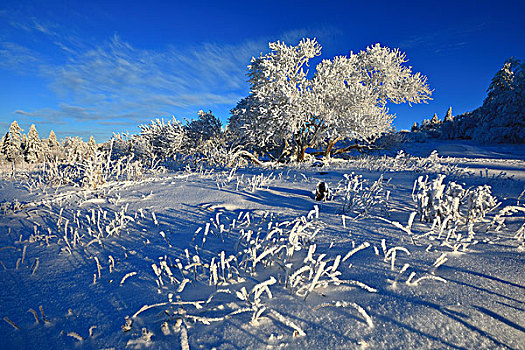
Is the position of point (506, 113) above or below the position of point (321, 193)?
above

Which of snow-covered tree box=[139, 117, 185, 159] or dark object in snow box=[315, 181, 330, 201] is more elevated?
snow-covered tree box=[139, 117, 185, 159]

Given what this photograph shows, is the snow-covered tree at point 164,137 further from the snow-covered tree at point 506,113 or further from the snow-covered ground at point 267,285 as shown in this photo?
the snow-covered tree at point 506,113

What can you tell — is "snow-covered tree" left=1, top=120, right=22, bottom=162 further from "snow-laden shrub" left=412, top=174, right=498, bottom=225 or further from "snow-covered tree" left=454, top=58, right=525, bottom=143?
"snow-covered tree" left=454, top=58, right=525, bottom=143

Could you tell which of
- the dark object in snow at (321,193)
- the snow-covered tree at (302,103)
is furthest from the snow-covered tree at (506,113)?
the dark object in snow at (321,193)

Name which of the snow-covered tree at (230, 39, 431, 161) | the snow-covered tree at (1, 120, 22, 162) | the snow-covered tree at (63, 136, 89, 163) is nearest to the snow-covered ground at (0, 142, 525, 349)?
the snow-covered tree at (63, 136, 89, 163)

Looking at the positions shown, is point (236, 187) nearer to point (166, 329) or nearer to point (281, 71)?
point (166, 329)

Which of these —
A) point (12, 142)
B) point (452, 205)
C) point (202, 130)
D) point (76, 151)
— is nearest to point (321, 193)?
point (452, 205)

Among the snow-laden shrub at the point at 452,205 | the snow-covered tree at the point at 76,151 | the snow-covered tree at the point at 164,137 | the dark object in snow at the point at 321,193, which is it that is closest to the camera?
the snow-laden shrub at the point at 452,205

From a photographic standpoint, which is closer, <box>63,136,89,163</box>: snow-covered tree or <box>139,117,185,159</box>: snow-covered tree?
<box>63,136,89,163</box>: snow-covered tree

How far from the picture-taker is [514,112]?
18.3 metres

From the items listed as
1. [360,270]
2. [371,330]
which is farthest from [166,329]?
[360,270]

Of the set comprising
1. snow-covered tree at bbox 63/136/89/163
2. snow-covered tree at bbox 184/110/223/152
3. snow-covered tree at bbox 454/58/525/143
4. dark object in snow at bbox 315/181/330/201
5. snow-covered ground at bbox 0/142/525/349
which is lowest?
snow-covered ground at bbox 0/142/525/349

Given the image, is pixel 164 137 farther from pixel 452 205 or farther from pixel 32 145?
pixel 32 145

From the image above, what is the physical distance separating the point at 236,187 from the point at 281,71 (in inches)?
304
